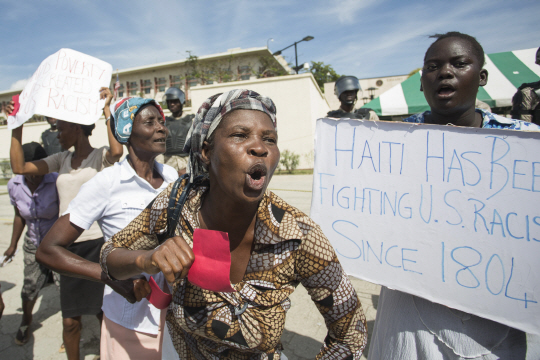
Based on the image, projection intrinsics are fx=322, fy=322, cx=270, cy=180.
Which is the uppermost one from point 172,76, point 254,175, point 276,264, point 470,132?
point 172,76

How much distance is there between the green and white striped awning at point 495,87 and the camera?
8211 mm

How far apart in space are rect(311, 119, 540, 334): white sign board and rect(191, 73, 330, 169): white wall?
17.0 meters

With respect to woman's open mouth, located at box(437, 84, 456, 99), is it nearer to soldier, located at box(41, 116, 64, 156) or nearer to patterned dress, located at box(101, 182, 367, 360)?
patterned dress, located at box(101, 182, 367, 360)

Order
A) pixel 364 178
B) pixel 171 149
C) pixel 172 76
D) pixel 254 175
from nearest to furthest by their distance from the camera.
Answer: pixel 254 175 < pixel 364 178 < pixel 171 149 < pixel 172 76

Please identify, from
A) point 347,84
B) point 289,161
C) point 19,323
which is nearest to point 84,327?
point 19,323

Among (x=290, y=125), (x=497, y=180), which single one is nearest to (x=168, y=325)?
(x=497, y=180)

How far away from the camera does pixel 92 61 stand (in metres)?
2.94

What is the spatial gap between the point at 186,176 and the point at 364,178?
0.91 meters

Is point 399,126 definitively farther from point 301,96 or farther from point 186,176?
point 301,96

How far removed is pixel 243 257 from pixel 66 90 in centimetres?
236

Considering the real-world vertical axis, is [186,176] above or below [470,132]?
below

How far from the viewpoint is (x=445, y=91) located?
1573 millimetres

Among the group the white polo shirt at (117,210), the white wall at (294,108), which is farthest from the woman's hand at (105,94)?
the white wall at (294,108)

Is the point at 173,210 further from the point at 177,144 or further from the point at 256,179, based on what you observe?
the point at 177,144
